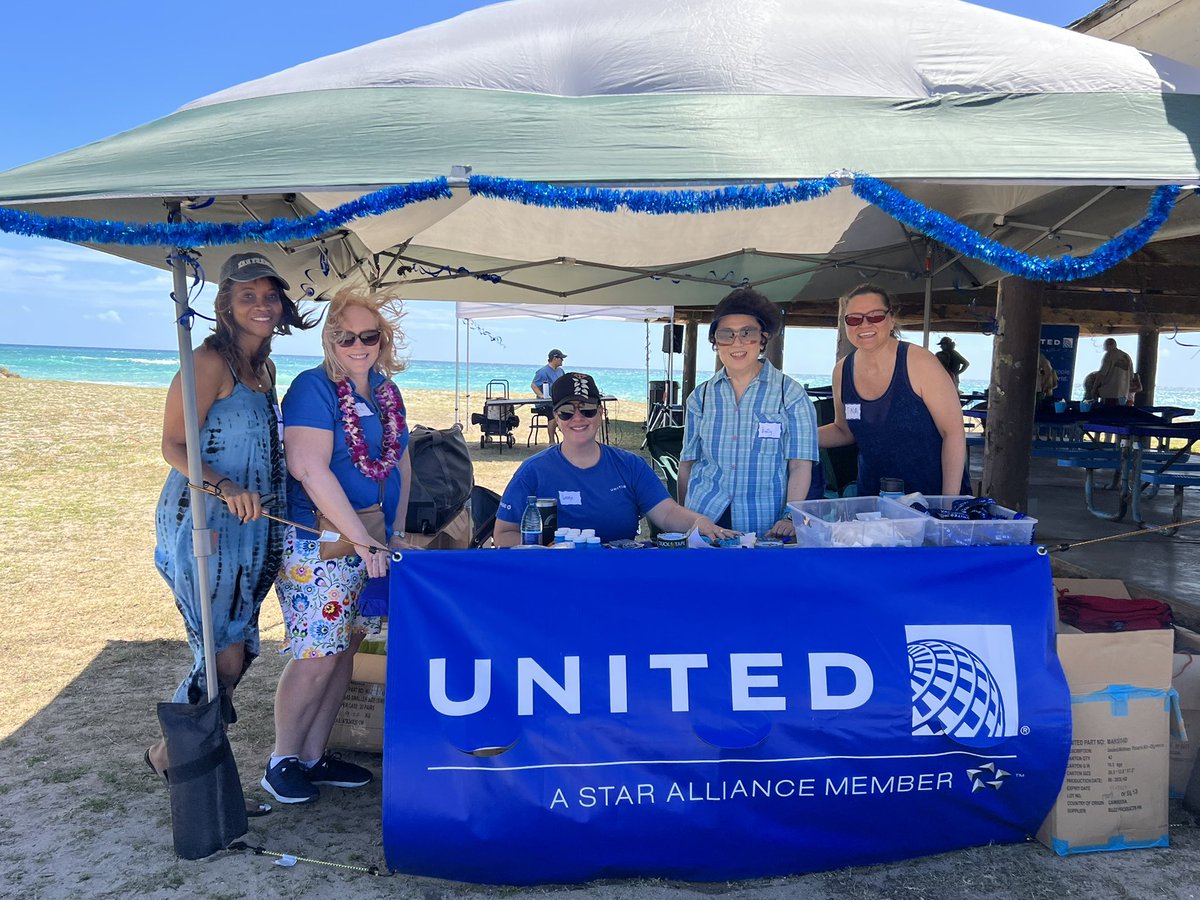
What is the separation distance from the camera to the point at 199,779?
2.28m

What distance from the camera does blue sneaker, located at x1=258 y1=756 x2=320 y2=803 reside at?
2619 millimetres

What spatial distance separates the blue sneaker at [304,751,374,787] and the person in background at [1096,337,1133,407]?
503 inches

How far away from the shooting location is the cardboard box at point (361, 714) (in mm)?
2967

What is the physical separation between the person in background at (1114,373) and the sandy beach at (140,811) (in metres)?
11.7

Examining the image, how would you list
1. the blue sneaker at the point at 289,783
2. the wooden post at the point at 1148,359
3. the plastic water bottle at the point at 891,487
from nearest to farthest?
the blue sneaker at the point at 289,783 < the plastic water bottle at the point at 891,487 < the wooden post at the point at 1148,359

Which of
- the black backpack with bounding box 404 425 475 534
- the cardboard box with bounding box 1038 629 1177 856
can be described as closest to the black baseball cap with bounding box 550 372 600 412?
the black backpack with bounding box 404 425 475 534

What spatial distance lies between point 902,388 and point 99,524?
23.1ft

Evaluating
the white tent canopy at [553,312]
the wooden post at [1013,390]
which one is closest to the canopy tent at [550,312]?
the white tent canopy at [553,312]

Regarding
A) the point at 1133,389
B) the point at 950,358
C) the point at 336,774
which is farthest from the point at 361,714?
the point at 1133,389

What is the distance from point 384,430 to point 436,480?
155 cm

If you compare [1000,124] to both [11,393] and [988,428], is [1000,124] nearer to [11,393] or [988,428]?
[988,428]

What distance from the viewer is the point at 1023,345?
18.5ft

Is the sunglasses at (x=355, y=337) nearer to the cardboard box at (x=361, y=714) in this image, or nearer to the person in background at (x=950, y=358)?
the cardboard box at (x=361, y=714)

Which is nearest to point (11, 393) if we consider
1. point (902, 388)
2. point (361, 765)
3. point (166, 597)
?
point (166, 597)
